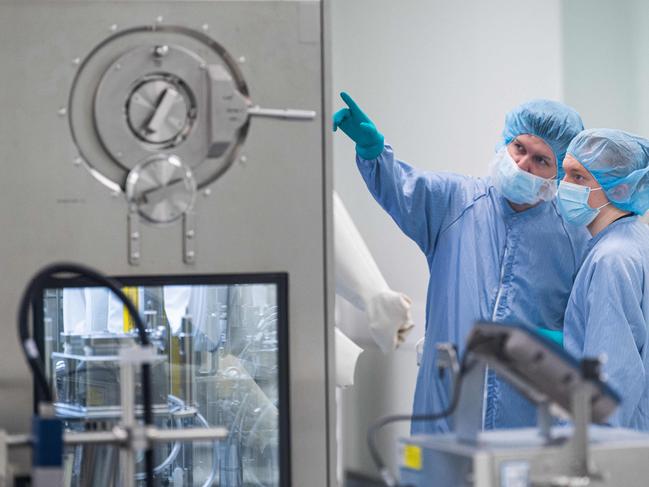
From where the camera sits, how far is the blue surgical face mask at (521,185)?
258 centimetres

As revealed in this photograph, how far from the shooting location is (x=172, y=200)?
1.60 m

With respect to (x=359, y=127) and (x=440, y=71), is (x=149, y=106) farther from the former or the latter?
(x=440, y=71)

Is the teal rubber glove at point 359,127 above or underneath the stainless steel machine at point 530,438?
above

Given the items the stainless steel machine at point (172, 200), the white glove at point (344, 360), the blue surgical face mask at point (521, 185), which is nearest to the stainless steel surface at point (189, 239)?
the stainless steel machine at point (172, 200)

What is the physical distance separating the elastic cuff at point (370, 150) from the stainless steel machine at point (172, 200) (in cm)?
88

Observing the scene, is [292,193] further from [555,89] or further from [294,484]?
[555,89]

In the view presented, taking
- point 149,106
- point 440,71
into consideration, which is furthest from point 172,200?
point 440,71

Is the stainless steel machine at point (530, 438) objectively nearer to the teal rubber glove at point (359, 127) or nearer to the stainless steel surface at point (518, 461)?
the stainless steel surface at point (518, 461)

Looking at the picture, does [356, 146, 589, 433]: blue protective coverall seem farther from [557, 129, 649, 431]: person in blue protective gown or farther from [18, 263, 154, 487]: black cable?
[18, 263, 154, 487]: black cable

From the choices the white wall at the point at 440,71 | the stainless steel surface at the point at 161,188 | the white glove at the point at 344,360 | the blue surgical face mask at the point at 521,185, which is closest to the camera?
the stainless steel surface at the point at 161,188

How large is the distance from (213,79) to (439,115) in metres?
1.75

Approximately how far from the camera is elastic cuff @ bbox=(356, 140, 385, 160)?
101 inches

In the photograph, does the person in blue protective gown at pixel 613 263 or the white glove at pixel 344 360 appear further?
the white glove at pixel 344 360

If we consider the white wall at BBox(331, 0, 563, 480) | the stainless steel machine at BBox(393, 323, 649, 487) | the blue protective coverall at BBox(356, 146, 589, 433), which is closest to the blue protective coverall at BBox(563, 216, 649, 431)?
the blue protective coverall at BBox(356, 146, 589, 433)
